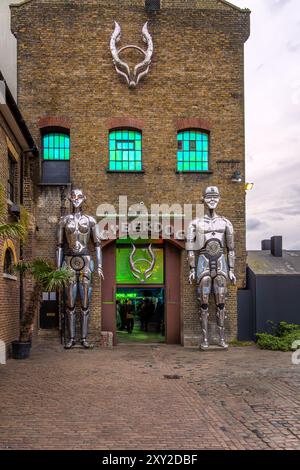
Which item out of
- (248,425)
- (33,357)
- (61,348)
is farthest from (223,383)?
(61,348)

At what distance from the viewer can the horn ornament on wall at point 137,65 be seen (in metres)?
16.6

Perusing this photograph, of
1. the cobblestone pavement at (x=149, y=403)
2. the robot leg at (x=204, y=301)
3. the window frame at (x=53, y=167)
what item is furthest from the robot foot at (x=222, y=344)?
the window frame at (x=53, y=167)

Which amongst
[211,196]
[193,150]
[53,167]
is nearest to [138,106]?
[193,150]

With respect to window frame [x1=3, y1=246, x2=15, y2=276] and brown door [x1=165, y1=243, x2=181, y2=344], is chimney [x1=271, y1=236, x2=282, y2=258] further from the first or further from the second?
window frame [x1=3, y1=246, x2=15, y2=276]

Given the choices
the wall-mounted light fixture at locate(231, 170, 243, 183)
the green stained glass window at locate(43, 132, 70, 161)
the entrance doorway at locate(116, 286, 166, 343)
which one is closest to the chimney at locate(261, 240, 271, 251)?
the entrance doorway at locate(116, 286, 166, 343)

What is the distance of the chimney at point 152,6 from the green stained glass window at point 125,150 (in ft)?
13.1

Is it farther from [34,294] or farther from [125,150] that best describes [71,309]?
[125,150]

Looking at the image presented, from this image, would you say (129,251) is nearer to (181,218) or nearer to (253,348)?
(181,218)

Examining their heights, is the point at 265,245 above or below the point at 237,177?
below

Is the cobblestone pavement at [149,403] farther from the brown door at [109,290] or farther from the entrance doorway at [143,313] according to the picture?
the entrance doorway at [143,313]

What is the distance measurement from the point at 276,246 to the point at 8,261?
10019 millimetres

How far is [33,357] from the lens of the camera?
529 inches

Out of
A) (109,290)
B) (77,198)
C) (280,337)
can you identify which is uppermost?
(77,198)

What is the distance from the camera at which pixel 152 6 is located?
55.9 ft
